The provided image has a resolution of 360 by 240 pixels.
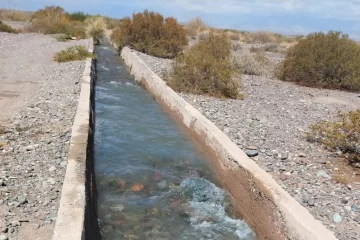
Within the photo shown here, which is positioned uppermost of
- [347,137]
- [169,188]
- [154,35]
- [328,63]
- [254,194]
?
[154,35]

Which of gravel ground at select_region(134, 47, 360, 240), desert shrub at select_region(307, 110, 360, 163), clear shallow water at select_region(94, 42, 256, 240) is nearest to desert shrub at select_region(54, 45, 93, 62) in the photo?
clear shallow water at select_region(94, 42, 256, 240)

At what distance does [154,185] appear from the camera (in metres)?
6.61

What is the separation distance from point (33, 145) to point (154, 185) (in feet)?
7.28

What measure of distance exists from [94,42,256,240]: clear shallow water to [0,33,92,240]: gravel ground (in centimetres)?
80

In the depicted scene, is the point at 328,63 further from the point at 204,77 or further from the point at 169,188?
the point at 169,188

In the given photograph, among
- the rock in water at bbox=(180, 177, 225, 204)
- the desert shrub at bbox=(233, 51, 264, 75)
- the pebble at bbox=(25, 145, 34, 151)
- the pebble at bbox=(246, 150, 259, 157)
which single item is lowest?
the rock in water at bbox=(180, 177, 225, 204)

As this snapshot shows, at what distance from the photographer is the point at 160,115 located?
10977mm

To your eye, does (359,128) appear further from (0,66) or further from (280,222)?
(0,66)

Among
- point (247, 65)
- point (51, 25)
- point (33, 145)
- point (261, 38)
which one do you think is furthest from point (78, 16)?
point (33, 145)

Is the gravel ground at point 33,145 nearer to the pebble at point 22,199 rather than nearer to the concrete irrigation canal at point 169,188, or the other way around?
the pebble at point 22,199

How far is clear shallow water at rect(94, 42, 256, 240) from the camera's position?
→ 5.37 m

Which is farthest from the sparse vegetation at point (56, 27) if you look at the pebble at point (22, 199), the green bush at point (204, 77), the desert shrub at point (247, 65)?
the pebble at point (22, 199)

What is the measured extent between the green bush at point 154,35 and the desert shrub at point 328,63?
7.42m

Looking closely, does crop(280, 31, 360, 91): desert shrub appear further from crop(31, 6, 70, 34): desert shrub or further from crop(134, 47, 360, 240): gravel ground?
crop(31, 6, 70, 34): desert shrub
